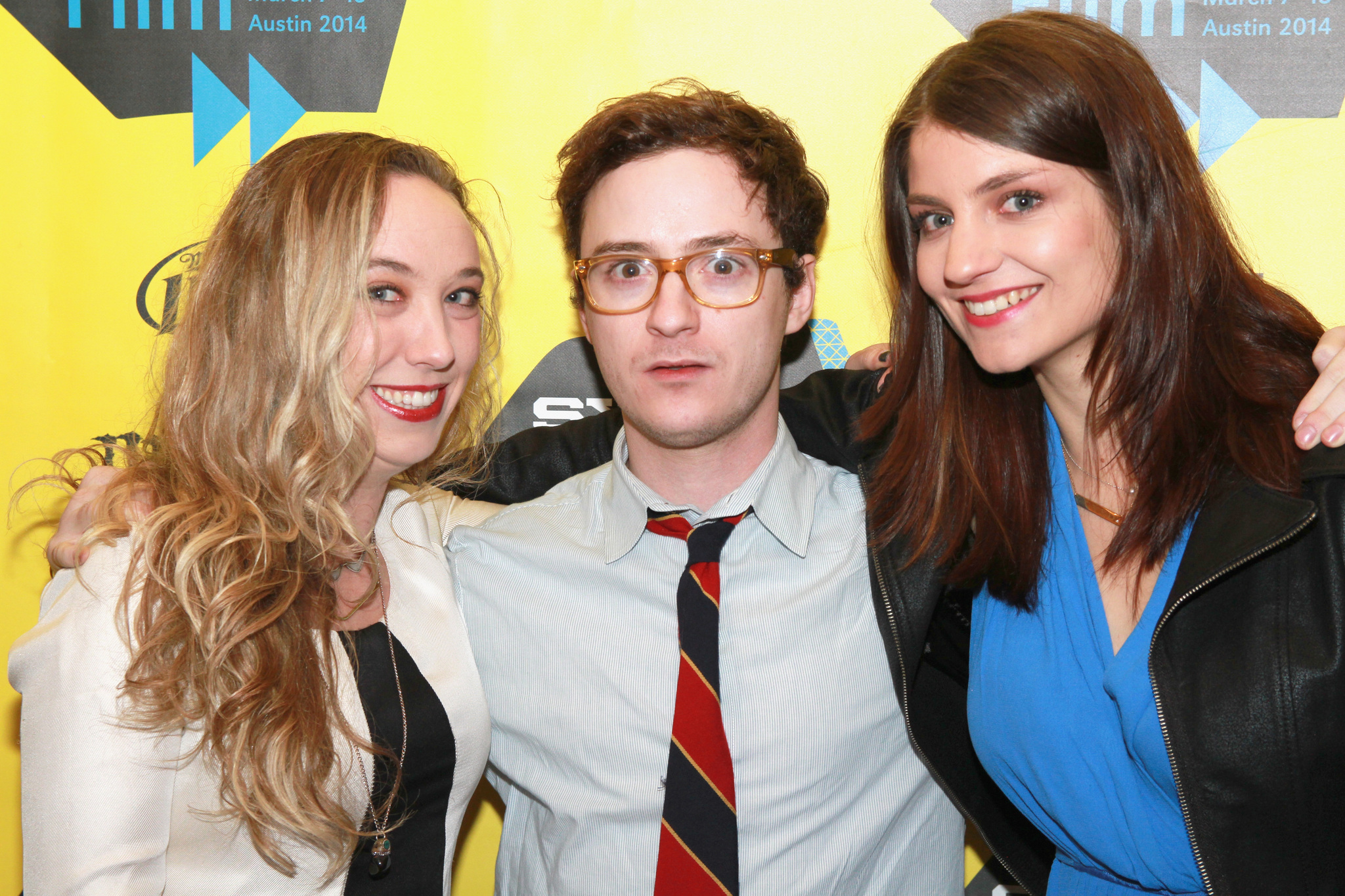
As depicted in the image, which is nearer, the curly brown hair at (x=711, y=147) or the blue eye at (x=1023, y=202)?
the blue eye at (x=1023, y=202)

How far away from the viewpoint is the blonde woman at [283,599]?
147 centimetres

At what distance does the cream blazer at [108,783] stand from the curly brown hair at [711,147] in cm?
110

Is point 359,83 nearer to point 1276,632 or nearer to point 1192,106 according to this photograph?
point 1192,106

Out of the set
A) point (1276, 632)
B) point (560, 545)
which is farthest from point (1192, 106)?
point (560, 545)

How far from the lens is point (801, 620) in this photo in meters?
1.78

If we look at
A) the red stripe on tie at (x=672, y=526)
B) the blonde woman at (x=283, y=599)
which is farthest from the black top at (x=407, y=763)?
the red stripe on tie at (x=672, y=526)

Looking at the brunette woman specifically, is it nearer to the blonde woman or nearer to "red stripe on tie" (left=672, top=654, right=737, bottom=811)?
"red stripe on tie" (left=672, top=654, right=737, bottom=811)

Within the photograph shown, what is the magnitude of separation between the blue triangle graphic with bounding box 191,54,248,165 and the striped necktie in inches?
65.3

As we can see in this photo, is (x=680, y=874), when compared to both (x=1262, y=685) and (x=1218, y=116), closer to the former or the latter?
(x=1262, y=685)

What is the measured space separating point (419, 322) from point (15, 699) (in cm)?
167

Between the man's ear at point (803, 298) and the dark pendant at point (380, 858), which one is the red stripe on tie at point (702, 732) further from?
the man's ear at point (803, 298)

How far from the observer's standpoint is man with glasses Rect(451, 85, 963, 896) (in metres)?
1.70

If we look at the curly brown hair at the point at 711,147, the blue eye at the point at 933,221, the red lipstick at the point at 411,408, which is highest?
the curly brown hair at the point at 711,147

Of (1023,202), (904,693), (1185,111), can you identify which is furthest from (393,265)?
(1185,111)
